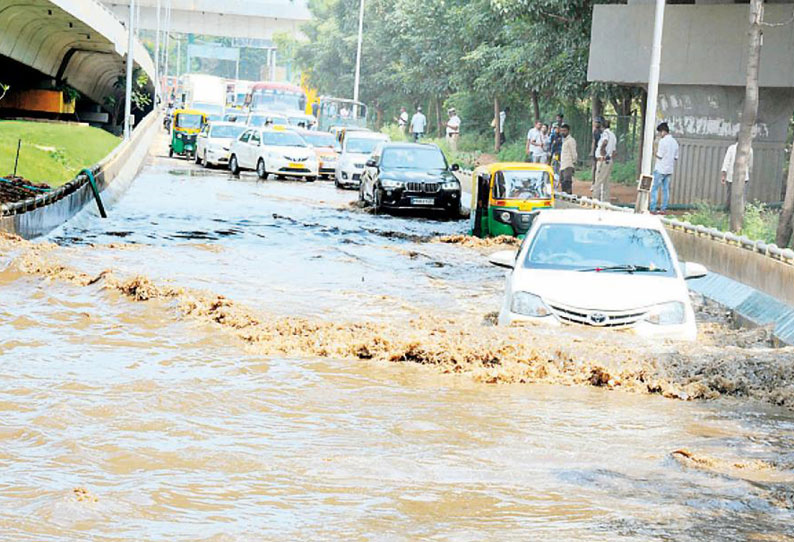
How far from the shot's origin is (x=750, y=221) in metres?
22.6

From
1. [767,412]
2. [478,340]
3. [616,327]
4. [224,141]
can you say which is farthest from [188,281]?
[224,141]

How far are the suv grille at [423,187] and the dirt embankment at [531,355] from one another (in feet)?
47.4

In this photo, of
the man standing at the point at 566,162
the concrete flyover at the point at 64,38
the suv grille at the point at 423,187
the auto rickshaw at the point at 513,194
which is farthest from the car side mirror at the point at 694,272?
the concrete flyover at the point at 64,38

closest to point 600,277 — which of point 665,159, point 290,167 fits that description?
point 665,159

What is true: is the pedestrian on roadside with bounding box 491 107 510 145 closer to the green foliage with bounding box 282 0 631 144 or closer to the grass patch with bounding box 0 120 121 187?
the green foliage with bounding box 282 0 631 144

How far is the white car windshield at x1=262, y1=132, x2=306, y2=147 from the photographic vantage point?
1617 inches

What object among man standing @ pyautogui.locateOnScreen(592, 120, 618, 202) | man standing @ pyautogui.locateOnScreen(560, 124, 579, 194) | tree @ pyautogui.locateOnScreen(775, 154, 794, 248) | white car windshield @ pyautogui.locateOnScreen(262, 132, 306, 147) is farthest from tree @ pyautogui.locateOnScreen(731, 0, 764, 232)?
white car windshield @ pyautogui.locateOnScreen(262, 132, 306, 147)

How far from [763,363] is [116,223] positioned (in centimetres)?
1641

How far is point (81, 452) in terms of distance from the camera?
838cm

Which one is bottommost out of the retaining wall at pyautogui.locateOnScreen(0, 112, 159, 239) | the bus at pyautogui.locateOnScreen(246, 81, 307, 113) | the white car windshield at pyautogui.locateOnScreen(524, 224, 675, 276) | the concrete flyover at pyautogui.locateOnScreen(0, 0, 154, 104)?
the retaining wall at pyautogui.locateOnScreen(0, 112, 159, 239)

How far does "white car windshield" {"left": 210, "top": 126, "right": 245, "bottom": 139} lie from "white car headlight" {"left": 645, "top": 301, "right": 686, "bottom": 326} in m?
35.3

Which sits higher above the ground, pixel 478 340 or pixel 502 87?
pixel 502 87

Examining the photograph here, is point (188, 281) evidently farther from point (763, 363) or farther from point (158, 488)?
point (158, 488)

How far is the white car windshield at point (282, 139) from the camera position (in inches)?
1617
